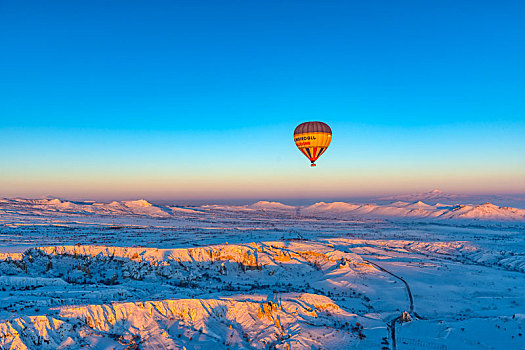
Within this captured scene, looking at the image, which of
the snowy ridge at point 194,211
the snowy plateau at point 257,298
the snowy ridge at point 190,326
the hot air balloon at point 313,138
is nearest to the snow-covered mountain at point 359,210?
the snowy ridge at point 194,211

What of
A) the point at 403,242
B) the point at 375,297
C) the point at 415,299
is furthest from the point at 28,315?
the point at 403,242

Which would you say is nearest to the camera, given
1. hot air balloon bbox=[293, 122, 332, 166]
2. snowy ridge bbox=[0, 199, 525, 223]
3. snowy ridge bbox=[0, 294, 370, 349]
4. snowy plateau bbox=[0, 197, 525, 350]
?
snowy ridge bbox=[0, 294, 370, 349]

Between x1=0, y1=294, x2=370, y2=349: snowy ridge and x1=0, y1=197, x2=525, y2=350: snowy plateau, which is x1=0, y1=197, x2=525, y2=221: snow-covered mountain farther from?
x1=0, y1=294, x2=370, y2=349: snowy ridge

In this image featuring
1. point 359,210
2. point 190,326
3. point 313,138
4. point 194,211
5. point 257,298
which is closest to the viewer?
point 190,326

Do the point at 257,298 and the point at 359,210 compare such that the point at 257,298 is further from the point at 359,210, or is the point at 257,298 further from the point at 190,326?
the point at 359,210

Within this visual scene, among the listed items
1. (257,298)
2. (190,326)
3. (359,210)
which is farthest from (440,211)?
(190,326)

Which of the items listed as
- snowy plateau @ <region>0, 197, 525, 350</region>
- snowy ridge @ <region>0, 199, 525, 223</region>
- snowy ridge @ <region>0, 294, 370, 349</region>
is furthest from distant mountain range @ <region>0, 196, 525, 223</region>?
snowy ridge @ <region>0, 294, 370, 349</region>

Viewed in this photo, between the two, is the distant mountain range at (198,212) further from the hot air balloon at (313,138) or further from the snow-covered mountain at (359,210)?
the hot air balloon at (313,138)

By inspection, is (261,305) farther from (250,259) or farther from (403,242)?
(403,242)
